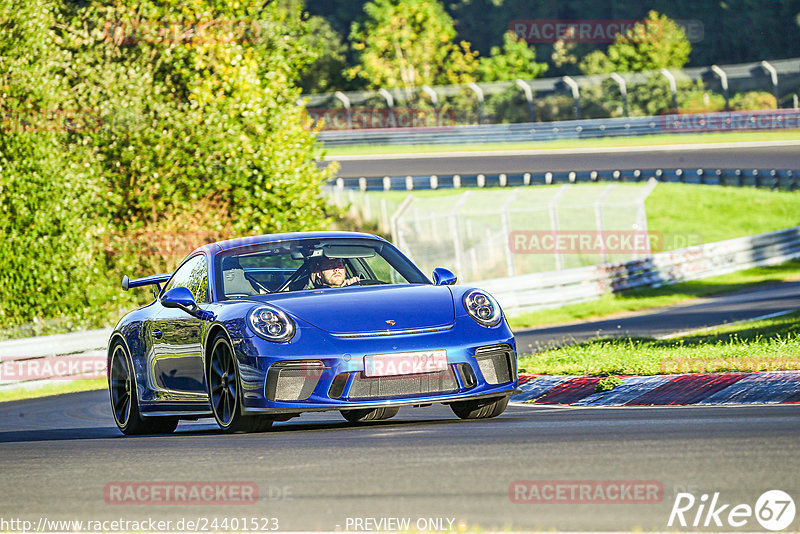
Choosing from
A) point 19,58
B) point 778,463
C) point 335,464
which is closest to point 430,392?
point 335,464

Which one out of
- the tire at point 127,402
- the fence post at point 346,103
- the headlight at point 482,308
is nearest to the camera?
the headlight at point 482,308

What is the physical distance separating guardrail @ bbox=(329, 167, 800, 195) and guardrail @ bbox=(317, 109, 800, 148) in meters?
8.22

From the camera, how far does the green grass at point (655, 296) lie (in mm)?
25219

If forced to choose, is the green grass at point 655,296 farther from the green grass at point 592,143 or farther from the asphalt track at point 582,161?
the green grass at point 592,143

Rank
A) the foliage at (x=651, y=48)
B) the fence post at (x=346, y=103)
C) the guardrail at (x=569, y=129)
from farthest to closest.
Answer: the foliage at (x=651, y=48) < the fence post at (x=346, y=103) < the guardrail at (x=569, y=129)

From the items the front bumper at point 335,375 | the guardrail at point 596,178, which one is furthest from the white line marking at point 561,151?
the front bumper at point 335,375

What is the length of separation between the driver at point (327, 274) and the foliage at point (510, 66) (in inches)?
2610

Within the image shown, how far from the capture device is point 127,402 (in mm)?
10047

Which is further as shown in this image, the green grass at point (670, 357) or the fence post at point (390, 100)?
the fence post at point (390, 100)

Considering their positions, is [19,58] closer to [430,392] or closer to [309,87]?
[430,392]

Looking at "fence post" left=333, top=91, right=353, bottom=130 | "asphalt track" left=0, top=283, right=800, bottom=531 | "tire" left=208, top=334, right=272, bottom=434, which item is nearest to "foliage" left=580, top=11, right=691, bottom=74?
"fence post" left=333, top=91, right=353, bottom=130

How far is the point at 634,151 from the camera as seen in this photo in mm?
49781

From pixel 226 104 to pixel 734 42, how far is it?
62.4 m

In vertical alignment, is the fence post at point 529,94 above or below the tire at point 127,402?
below
